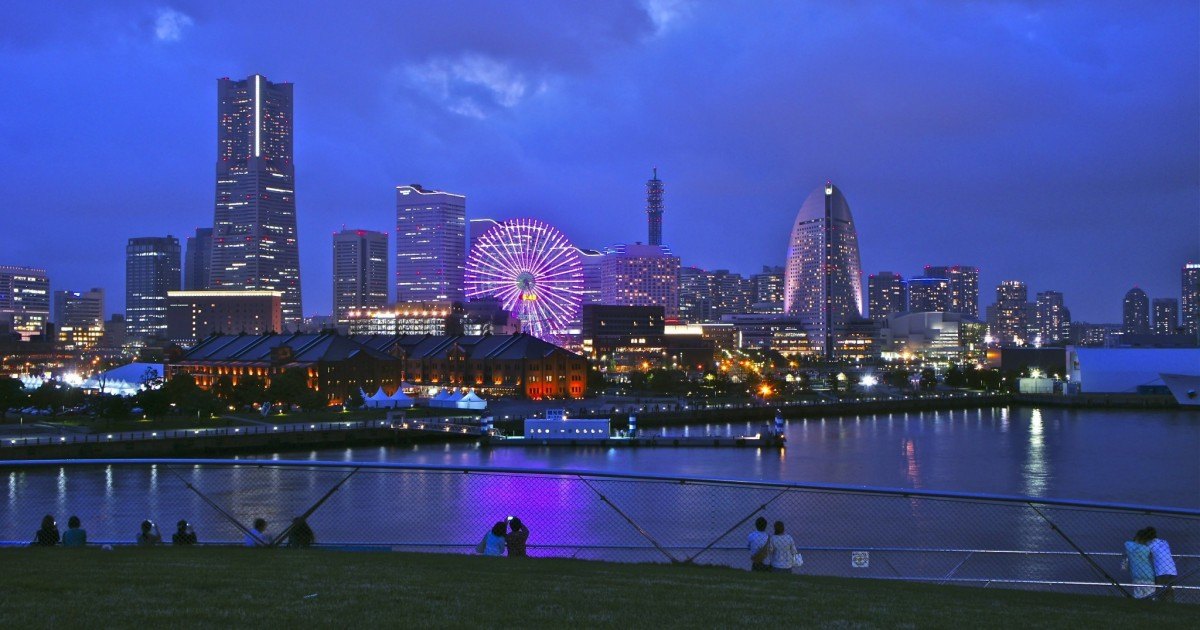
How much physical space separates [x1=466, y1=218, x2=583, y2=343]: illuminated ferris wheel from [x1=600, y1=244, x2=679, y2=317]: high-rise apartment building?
72057 mm

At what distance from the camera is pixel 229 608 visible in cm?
585

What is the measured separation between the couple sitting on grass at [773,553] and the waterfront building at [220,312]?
137008mm

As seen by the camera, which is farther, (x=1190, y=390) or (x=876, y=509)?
(x=1190, y=390)

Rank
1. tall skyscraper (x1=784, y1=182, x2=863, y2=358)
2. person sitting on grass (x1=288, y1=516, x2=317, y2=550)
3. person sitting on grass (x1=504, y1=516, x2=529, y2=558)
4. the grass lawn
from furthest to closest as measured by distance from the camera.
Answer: tall skyscraper (x1=784, y1=182, x2=863, y2=358) → person sitting on grass (x1=504, y1=516, x2=529, y2=558) → person sitting on grass (x1=288, y1=516, x2=317, y2=550) → the grass lawn

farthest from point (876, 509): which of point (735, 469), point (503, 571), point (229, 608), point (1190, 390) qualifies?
point (1190, 390)

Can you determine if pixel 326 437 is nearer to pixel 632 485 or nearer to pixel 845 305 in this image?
pixel 632 485

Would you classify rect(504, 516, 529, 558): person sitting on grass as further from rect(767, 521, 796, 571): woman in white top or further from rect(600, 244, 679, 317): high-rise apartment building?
rect(600, 244, 679, 317): high-rise apartment building

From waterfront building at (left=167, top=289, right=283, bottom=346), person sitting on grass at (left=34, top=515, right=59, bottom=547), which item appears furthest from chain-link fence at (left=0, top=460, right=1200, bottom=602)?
waterfront building at (left=167, top=289, right=283, bottom=346)

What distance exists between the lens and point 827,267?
155 metres

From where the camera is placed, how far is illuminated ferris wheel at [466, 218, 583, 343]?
7775 centimetres

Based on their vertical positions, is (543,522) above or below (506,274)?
below

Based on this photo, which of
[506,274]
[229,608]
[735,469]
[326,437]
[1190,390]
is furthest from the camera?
[506,274]

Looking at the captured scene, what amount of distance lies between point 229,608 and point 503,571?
6.66ft

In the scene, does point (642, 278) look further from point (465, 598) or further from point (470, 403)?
point (465, 598)
